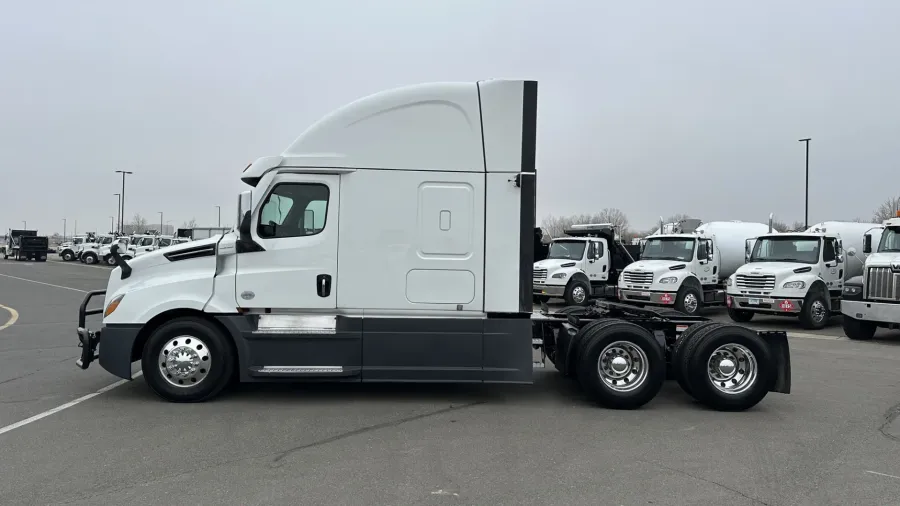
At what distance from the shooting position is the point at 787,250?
17.2 meters

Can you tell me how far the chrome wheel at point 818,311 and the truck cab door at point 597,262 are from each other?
22.7 ft

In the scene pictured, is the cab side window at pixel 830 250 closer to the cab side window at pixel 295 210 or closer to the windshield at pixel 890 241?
the windshield at pixel 890 241

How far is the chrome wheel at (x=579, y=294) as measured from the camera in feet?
67.8

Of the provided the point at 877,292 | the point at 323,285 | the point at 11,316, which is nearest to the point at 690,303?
the point at 877,292

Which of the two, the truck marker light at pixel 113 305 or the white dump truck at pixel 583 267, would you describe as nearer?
the truck marker light at pixel 113 305

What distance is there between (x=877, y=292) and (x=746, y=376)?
8.25m

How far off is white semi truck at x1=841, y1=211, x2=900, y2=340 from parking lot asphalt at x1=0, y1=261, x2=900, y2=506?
531 centimetres

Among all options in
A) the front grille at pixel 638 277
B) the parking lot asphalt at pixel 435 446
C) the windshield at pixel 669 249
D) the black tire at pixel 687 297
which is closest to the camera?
the parking lot asphalt at pixel 435 446

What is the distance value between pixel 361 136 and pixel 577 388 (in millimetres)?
4095

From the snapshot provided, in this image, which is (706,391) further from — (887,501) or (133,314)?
(133,314)

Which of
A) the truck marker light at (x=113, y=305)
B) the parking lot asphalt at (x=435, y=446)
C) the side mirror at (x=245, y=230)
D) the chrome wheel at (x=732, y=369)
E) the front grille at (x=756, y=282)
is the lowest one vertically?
the parking lot asphalt at (x=435, y=446)

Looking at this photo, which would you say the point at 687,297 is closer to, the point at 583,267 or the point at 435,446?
the point at 583,267

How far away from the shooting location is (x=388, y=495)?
4.62m

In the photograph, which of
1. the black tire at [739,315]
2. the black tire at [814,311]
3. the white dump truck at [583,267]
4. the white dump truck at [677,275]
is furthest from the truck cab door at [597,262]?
the black tire at [814,311]
